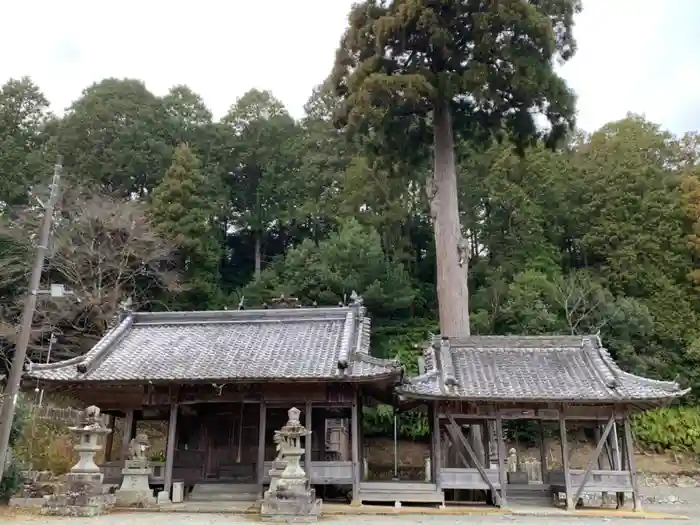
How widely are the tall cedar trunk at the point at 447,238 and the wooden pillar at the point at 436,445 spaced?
3.94 meters

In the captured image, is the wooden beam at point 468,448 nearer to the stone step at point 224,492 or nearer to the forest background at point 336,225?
the stone step at point 224,492

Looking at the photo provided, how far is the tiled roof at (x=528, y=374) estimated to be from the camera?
13.3m

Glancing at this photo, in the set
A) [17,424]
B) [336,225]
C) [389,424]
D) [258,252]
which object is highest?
[336,225]

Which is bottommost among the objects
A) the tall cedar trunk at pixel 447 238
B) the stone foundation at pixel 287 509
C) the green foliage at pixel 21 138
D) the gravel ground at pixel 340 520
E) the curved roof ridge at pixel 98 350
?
the gravel ground at pixel 340 520

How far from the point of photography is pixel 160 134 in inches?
1421

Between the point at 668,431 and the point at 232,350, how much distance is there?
783 inches

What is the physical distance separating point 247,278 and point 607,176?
20.1 m

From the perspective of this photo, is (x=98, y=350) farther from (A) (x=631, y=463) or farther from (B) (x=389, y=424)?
(B) (x=389, y=424)

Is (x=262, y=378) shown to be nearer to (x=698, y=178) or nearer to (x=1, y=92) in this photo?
(x=698, y=178)

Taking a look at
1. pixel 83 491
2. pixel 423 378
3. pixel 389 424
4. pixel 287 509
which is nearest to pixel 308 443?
pixel 287 509

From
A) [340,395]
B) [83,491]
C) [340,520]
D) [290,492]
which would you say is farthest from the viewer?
[340,395]

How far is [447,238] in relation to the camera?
60.6 ft

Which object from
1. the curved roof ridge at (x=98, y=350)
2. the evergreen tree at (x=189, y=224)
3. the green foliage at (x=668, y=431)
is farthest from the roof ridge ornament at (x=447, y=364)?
the evergreen tree at (x=189, y=224)

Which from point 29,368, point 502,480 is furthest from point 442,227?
point 29,368
